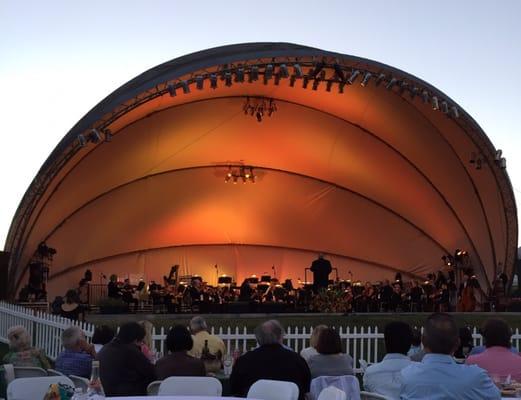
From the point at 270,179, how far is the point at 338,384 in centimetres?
1945

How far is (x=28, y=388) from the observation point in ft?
17.5

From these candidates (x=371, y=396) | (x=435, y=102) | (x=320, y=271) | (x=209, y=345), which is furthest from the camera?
(x=320, y=271)

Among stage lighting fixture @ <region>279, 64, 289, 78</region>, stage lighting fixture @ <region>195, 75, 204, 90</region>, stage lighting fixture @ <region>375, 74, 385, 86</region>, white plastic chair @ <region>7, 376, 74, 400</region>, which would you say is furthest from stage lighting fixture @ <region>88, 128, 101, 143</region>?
white plastic chair @ <region>7, 376, 74, 400</region>

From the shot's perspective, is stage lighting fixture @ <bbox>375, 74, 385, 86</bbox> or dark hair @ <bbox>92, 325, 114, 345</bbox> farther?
stage lighting fixture @ <bbox>375, 74, 385, 86</bbox>

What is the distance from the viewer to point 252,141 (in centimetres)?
2389

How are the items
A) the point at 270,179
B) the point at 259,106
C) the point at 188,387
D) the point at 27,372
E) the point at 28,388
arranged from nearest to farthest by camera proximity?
the point at 28,388 < the point at 188,387 < the point at 27,372 < the point at 259,106 < the point at 270,179

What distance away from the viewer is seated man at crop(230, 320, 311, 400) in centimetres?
635

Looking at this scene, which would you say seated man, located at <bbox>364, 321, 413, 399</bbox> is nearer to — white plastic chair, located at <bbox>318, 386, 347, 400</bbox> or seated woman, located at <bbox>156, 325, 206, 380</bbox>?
white plastic chair, located at <bbox>318, 386, 347, 400</bbox>

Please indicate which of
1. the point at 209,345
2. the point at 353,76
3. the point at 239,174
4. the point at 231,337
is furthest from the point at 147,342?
the point at 239,174

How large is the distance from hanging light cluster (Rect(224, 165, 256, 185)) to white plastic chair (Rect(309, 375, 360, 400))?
18.6 m

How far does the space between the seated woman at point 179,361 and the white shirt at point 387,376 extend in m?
1.39

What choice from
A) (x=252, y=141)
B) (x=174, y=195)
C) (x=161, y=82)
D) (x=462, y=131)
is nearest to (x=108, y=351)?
(x=161, y=82)

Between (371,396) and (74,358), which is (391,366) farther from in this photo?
(74,358)

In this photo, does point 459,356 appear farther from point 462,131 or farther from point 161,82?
point 462,131
